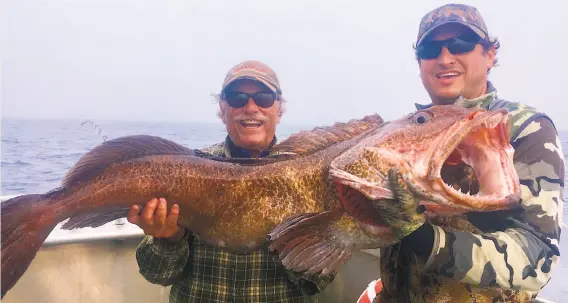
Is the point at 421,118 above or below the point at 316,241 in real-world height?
above

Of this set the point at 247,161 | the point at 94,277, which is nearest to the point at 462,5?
the point at 247,161

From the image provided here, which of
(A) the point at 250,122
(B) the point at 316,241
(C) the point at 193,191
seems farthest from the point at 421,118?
(A) the point at 250,122

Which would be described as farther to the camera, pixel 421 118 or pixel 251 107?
pixel 251 107

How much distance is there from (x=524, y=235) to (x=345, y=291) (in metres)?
3.07

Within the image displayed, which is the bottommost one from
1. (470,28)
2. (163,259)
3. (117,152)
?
(163,259)

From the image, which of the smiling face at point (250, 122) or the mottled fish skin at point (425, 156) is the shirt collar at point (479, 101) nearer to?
the mottled fish skin at point (425, 156)

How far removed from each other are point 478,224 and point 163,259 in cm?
198

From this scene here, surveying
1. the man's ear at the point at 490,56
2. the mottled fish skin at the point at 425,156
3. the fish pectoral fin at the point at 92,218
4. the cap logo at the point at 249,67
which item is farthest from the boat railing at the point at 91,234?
the man's ear at the point at 490,56

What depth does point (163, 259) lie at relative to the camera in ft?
8.75

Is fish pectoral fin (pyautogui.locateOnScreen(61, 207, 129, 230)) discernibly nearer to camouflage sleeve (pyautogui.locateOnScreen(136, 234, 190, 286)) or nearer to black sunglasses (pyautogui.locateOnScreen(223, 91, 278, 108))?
camouflage sleeve (pyautogui.locateOnScreen(136, 234, 190, 286))

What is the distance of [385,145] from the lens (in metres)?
1.93

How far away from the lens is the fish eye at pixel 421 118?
1932mm

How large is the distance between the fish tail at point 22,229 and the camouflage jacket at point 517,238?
2026 millimetres

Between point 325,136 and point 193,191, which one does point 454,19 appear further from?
point 193,191
